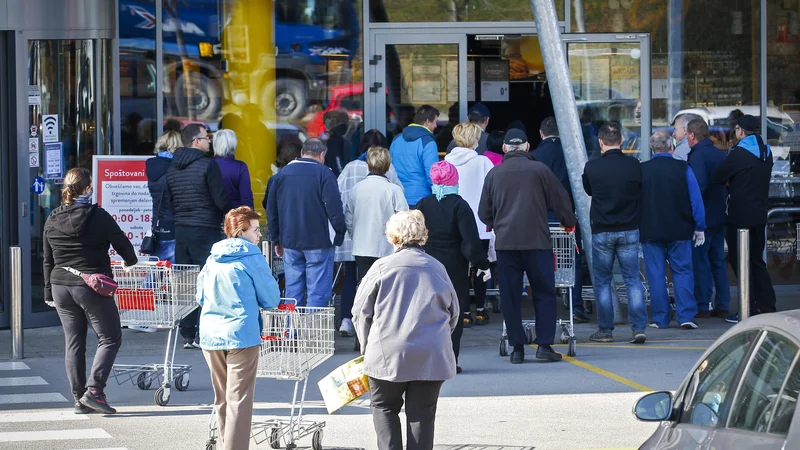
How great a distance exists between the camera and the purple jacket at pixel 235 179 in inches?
483

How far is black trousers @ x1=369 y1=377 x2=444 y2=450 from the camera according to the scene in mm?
6727

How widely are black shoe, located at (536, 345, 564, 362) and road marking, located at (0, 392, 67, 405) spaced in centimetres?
416

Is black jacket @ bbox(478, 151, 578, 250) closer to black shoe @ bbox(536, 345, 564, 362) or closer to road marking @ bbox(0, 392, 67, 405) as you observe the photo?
black shoe @ bbox(536, 345, 564, 362)

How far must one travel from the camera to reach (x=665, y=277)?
506 inches

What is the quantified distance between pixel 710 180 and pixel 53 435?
782 centimetres

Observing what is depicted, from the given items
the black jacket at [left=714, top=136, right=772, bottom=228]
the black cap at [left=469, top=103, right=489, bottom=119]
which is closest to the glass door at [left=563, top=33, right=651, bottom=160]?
the black cap at [left=469, top=103, right=489, bottom=119]

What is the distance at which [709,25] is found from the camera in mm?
16312

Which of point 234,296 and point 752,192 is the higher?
point 752,192

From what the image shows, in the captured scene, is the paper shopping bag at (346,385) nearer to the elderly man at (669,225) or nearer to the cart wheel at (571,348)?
the cart wheel at (571,348)

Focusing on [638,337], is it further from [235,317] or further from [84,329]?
[235,317]

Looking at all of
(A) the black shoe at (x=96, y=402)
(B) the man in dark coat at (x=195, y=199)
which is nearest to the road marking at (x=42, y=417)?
(A) the black shoe at (x=96, y=402)

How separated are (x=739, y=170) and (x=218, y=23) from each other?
6814mm

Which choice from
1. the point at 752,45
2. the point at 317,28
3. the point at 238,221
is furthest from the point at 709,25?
the point at 238,221

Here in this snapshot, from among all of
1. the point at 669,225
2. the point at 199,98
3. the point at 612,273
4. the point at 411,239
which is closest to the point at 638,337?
the point at 612,273
